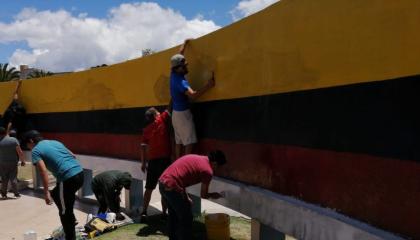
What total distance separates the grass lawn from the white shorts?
4.18 ft

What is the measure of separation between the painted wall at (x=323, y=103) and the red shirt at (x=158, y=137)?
27.2 inches

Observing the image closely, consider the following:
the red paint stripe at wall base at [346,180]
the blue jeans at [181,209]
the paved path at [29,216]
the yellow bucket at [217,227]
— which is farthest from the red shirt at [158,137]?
the paved path at [29,216]

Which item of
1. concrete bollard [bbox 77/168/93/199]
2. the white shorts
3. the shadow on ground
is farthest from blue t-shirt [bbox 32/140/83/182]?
concrete bollard [bbox 77/168/93/199]

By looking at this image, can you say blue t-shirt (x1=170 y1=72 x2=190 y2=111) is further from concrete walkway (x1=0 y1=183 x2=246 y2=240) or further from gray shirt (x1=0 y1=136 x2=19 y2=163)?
gray shirt (x1=0 y1=136 x2=19 y2=163)

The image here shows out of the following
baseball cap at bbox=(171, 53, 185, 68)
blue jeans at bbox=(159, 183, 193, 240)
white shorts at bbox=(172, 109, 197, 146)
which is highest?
baseball cap at bbox=(171, 53, 185, 68)

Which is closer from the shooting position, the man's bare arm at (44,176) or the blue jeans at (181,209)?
the blue jeans at (181,209)

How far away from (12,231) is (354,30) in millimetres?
6381

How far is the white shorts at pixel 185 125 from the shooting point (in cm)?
632

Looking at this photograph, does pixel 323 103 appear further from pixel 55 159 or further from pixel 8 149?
pixel 8 149

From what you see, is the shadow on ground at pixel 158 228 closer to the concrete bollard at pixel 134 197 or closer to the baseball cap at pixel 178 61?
the concrete bollard at pixel 134 197

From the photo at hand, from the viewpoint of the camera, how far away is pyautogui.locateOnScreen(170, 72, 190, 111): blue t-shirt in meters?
6.10

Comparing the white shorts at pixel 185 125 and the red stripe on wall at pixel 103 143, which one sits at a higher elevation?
the white shorts at pixel 185 125

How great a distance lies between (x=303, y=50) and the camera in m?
4.18

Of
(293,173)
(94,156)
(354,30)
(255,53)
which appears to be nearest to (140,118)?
(94,156)
